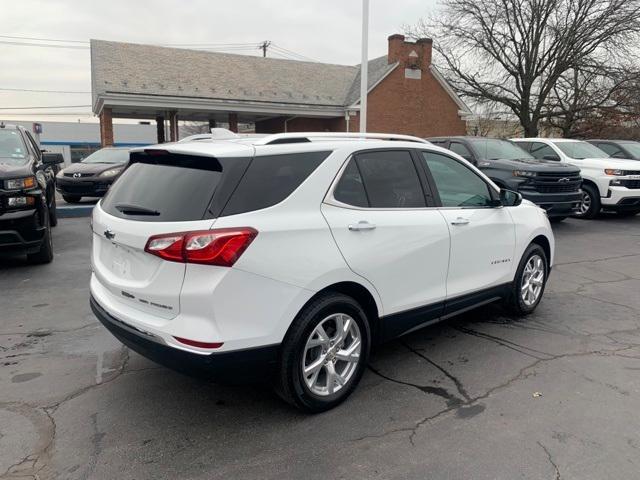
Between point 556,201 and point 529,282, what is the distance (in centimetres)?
555

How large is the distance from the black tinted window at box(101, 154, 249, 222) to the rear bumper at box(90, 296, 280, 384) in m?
0.71

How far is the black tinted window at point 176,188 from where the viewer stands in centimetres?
294

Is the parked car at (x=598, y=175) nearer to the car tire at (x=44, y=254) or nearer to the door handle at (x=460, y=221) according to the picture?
the door handle at (x=460, y=221)

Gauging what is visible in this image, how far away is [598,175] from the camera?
1165cm

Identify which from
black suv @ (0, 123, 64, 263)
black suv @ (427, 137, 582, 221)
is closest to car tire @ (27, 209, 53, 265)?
black suv @ (0, 123, 64, 263)

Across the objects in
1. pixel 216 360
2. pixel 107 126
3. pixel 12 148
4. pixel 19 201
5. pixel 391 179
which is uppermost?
pixel 107 126

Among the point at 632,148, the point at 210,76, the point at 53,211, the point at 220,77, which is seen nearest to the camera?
the point at 53,211

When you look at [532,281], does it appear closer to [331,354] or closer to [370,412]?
[370,412]

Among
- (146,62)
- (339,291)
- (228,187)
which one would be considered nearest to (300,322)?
(339,291)

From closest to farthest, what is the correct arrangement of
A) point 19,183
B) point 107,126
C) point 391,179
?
point 391,179 < point 19,183 < point 107,126

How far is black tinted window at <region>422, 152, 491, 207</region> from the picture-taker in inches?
166

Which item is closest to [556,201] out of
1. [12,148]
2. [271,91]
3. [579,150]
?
[579,150]

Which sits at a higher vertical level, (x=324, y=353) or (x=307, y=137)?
(x=307, y=137)

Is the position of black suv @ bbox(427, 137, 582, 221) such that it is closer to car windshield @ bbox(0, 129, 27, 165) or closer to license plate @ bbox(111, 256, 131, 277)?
car windshield @ bbox(0, 129, 27, 165)
